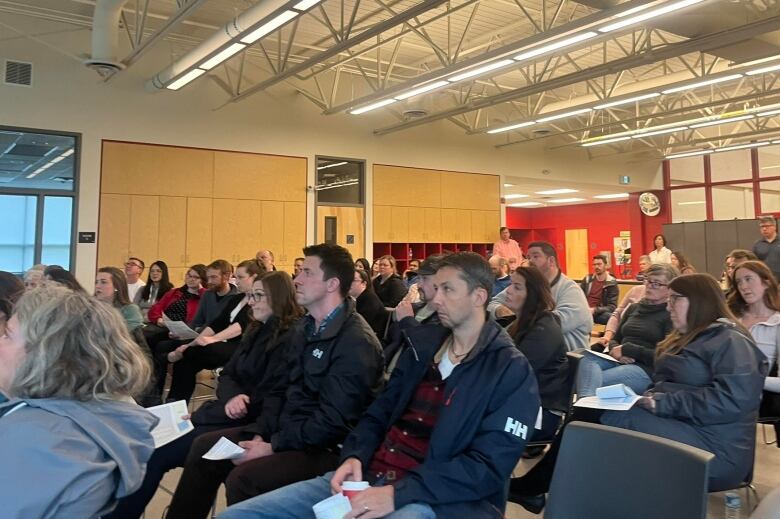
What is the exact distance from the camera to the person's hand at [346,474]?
183 cm

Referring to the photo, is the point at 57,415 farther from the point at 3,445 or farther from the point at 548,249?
the point at 548,249

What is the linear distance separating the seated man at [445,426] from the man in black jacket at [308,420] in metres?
0.20

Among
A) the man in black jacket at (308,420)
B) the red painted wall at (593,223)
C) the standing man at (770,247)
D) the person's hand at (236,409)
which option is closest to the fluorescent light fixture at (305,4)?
the man in black jacket at (308,420)

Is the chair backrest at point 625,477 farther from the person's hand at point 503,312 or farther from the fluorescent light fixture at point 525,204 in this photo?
the fluorescent light fixture at point 525,204

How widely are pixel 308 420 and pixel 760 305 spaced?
9.46 ft

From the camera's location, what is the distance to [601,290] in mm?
7098

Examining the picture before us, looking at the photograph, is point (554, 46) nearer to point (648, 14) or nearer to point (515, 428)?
point (648, 14)

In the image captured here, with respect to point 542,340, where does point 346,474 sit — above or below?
below

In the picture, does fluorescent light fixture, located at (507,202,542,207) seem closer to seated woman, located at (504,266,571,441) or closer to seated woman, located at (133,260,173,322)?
seated woman, located at (133,260,173,322)

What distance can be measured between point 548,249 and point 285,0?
3.01 metres

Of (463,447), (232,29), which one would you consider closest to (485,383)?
(463,447)

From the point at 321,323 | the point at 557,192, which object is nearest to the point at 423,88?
the point at 321,323

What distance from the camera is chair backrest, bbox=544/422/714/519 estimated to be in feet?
4.47

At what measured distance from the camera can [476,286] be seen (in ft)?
6.57
